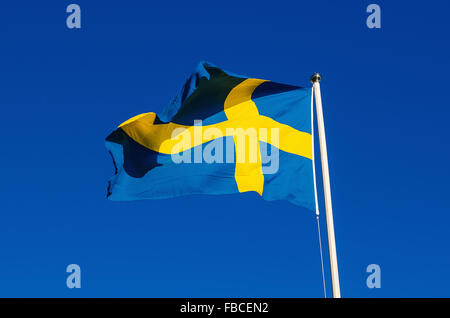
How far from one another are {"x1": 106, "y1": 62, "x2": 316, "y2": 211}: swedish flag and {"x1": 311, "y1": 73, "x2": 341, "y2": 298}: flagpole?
0.66 meters

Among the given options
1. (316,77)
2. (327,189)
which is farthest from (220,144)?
(327,189)

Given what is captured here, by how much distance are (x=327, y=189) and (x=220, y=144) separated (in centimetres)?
304

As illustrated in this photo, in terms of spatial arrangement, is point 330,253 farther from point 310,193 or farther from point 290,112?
point 290,112

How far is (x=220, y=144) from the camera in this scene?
490 inches

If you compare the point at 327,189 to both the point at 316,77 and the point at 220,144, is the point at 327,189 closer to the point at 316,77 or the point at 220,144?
the point at 316,77

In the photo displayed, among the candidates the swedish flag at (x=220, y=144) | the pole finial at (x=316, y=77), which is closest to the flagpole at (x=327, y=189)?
the pole finial at (x=316, y=77)

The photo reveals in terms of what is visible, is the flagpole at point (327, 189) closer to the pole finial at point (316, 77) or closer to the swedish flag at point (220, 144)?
the pole finial at point (316, 77)

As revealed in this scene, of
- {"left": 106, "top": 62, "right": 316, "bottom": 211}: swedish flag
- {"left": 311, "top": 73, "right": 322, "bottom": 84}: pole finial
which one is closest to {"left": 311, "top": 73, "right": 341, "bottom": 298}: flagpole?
{"left": 311, "top": 73, "right": 322, "bottom": 84}: pole finial

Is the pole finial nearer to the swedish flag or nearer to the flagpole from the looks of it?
the flagpole

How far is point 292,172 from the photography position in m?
11.3
